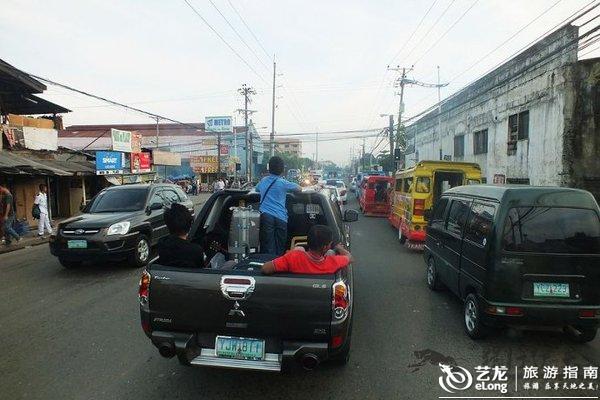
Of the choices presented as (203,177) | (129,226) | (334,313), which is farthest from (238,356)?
(203,177)

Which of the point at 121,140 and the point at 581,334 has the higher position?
the point at 121,140

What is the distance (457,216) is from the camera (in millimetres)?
5848

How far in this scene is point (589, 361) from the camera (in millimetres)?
4219

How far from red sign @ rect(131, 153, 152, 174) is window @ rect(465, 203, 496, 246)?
20.6 metres

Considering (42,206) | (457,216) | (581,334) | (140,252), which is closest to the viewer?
(581,334)

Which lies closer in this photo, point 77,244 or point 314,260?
point 314,260

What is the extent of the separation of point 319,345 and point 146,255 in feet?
Result: 21.4

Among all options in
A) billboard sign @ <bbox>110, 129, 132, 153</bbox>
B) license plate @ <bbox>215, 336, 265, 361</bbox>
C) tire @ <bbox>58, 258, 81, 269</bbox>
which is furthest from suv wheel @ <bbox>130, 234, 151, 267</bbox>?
billboard sign @ <bbox>110, 129, 132, 153</bbox>

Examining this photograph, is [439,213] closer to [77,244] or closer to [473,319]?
[473,319]

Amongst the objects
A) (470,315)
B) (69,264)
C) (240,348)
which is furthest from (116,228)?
(470,315)

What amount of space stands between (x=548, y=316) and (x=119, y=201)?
8529mm

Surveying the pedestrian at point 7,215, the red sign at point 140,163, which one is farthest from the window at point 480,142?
the pedestrian at point 7,215

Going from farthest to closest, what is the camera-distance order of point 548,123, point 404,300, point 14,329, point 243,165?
point 243,165, point 548,123, point 404,300, point 14,329

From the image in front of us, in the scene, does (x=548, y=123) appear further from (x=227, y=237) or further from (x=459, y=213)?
(x=227, y=237)
